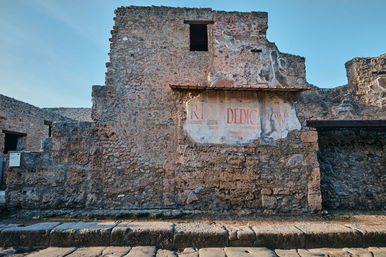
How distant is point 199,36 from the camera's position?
6.26 m

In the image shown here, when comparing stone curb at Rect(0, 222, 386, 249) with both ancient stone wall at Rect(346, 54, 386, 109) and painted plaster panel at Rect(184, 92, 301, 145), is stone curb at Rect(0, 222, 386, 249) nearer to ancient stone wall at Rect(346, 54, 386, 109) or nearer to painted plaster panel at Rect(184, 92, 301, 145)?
painted plaster panel at Rect(184, 92, 301, 145)

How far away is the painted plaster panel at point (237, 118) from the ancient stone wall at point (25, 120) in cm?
922

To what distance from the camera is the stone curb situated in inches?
125

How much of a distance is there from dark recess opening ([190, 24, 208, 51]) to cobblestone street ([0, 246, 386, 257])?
5.12 metres

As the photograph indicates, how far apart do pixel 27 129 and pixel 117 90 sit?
8.31m

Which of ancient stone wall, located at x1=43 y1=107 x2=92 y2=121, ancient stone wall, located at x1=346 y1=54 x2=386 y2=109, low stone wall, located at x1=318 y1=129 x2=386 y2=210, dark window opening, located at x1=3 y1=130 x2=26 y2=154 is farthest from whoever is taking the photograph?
ancient stone wall, located at x1=43 y1=107 x2=92 y2=121

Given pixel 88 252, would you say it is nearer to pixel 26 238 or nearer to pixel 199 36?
pixel 26 238

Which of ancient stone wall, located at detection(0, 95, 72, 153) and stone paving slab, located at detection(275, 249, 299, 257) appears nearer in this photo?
stone paving slab, located at detection(275, 249, 299, 257)

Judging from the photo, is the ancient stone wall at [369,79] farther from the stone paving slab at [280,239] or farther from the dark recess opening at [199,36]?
the stone paving slab at [280,239]

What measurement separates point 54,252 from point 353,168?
21.9ft

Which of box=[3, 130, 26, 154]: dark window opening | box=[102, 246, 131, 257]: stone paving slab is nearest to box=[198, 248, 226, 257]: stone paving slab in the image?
box=[102, 246, 131, 257]: stone paving slab

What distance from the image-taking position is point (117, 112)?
200 inches

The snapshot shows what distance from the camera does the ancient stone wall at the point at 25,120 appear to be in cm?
975

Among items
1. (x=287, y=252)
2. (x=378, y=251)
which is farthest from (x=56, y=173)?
(x=378, y=251)
